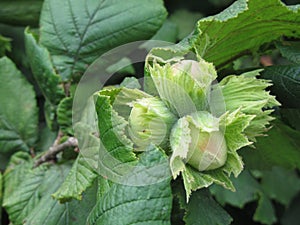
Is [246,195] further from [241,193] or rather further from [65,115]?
[65,115]

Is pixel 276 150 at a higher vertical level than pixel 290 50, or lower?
lower

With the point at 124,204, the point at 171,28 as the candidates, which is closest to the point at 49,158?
the point at 124,204

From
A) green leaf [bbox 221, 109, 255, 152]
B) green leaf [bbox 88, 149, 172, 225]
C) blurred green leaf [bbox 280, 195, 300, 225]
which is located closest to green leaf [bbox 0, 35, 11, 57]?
green leaf [bbox 88, 149, 172, 225]

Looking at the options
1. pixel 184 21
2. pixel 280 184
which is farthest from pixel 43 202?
pixel 280 184

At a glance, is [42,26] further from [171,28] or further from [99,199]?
[99,199]

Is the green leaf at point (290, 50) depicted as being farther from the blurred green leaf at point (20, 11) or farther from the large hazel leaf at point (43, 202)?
the blurred green leaf at point (20, 11)

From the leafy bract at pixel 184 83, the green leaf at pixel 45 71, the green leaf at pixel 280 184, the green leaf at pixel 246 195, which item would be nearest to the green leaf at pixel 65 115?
the green leaf at pixel 45 71
